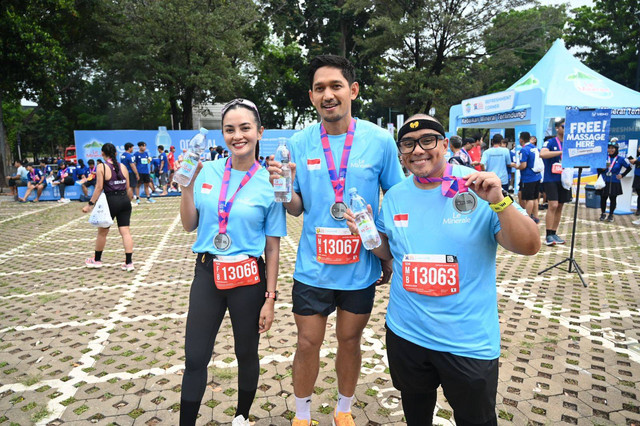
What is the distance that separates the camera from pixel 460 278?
1932 millimetres

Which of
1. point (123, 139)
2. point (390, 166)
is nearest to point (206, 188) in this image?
point (390, 166)

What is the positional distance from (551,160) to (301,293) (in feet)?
24.1

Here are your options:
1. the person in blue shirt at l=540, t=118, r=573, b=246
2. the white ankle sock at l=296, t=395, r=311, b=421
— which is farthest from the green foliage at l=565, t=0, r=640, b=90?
the white ankle sock at l=296, t=395, r=311, b=421

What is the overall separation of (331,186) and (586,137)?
5.35 meters

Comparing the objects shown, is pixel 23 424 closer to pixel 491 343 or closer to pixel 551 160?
pixel 491 343

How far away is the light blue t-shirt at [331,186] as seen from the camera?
99.7 inches

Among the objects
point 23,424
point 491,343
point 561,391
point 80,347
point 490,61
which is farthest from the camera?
point 490,61

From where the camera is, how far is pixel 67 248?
8945mm

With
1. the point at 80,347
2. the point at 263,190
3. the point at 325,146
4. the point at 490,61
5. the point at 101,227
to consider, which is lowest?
the point at 80,347

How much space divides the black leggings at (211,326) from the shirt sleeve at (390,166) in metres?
1.01

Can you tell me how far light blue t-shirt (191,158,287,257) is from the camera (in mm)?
2549

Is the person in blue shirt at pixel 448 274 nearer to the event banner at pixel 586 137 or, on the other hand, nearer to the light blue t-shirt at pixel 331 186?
the light blue t-shirt at pixel 331 186

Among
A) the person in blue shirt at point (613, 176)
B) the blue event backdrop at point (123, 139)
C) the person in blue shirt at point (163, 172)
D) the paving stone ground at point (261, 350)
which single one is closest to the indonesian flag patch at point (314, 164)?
the paving stone ground at point (261, 350)

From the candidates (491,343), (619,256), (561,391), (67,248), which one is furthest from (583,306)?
(67,248)
